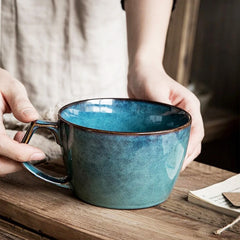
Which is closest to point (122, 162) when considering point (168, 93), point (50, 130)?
point (50, 130)

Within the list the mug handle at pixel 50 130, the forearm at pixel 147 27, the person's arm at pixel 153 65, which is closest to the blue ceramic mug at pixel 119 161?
the mug handle at pixel 50 130

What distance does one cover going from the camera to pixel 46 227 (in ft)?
1.75

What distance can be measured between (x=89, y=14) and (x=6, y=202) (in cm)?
57

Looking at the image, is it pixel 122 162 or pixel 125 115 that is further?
pixel 125 115

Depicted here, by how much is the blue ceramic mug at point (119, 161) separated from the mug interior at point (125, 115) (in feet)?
0.04

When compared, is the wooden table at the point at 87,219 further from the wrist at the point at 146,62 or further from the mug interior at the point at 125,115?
the wrist at the point at 146,62

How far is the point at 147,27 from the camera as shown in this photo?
2.87 feet

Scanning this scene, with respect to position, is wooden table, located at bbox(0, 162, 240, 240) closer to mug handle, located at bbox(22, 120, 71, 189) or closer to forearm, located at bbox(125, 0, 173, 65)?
mug handle, located at bbox(22, 120, 71, 189)

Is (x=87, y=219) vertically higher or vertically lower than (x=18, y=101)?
lower

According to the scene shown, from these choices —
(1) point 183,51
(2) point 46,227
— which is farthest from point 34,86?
(1) point 183,51

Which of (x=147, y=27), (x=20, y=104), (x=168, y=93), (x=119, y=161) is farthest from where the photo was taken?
(x=147, y=27)

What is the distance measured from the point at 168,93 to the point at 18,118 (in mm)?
257

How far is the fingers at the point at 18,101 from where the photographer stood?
599 mm

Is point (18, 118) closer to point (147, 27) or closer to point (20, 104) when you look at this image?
point (20, 104)
